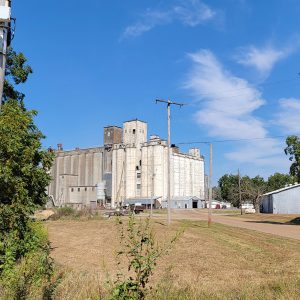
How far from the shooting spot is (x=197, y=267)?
14297mm

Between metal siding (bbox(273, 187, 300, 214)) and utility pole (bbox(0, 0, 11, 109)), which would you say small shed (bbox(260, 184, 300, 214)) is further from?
utility pole (bbox(0, 0, 11, 109))

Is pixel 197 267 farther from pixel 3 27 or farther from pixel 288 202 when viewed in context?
pixel 288 202

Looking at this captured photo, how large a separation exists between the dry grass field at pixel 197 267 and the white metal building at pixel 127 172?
3215 inches

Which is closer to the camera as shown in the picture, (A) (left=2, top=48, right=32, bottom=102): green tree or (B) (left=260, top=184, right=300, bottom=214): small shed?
(A) (left=2, top=48, right=32, bottom=102): green tree

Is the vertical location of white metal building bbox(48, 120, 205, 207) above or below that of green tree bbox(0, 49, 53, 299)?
above

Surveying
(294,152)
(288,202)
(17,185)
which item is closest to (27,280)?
(17,185)

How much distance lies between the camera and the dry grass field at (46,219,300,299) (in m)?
7.45

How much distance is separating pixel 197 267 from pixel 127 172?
97.5 m

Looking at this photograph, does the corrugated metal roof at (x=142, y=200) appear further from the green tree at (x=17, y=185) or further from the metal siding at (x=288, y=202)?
the green tree at (x=17, y=185)

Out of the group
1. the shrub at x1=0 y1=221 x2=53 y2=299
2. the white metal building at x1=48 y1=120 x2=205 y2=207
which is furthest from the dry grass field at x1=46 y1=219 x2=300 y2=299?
the white metal building at x1=48 y1=120 x2=205 y2=207

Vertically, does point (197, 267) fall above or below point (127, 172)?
below

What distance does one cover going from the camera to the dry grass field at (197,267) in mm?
7449

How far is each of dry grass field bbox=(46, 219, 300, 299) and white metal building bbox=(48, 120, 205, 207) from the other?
81.7 metres

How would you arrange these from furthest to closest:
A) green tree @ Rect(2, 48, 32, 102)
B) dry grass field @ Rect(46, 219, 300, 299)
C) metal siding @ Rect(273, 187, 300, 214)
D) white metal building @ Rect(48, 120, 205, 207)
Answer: white metal building @ Rect(48, 120, 205, 207) → metal siding @ Rect(273, 187, 300, 214) → green tree @ Rect(2, 48, 32, 102) → dry grass field @ Rect(46, 219, 300, 299)
